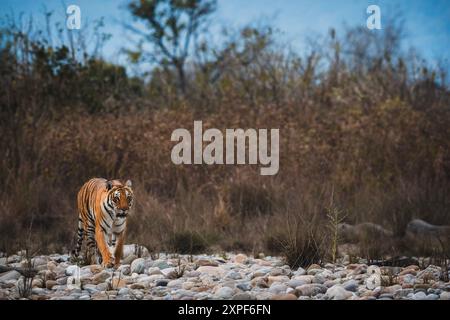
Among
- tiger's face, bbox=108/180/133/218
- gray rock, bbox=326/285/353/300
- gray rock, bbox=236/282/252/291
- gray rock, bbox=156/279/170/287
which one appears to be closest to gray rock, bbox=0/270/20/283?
tiger's face, bbox=108/180/133/218

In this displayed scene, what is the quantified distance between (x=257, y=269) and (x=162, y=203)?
291 cm

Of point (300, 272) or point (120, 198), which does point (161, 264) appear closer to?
point (120, 198)

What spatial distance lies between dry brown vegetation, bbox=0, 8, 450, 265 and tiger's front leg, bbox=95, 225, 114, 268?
2.93 feet

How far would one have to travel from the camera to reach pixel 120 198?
388 cm

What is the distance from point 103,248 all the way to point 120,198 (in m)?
0.53

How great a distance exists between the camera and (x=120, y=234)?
165 inches

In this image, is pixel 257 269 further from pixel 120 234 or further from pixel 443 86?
pixel 443 86

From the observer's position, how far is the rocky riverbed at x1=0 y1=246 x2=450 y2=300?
351 centimetres

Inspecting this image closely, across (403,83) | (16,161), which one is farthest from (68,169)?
(403,83)

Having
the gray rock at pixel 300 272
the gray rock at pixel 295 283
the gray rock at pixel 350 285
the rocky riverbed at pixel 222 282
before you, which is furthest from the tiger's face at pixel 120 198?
the gray rock at pixel 350 285

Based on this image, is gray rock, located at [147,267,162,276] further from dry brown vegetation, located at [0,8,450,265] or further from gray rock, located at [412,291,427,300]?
gray rock, located at [412,291,427,300]
